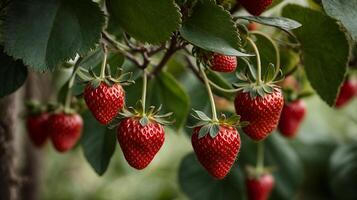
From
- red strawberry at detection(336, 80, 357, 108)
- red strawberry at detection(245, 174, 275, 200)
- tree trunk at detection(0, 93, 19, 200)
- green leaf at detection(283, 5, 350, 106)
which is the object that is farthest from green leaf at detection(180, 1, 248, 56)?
red strawberry at detection(336, 80, 357, 108)

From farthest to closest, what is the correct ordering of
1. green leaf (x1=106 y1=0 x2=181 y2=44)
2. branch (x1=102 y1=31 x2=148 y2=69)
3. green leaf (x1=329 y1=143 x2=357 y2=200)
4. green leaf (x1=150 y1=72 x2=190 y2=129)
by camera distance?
green leaf (x1=329 y1=143 x2=357 y2=200) < green leaf (x1=150 y1=72 x2=190 y2=129) < branch (x1=102 y1=31 x2=148 y2=69) < green leaf (x1=106 y1=0 x2=181 y2=44)

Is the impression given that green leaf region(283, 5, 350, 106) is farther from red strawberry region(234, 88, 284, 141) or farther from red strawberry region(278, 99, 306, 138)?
red strawberry region(278, 99, 306, 138)

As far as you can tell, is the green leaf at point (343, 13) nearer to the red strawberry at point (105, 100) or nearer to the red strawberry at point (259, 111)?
the red strawberry at point (259, 111)

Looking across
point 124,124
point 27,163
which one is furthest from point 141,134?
point 27,163

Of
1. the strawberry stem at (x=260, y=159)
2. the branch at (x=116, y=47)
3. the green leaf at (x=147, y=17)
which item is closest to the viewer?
A: the green leaf at (x=147, y=17)

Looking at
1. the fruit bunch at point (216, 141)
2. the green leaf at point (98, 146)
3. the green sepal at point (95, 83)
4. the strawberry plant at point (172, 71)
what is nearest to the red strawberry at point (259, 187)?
the strawberry plant at point (172, 71)

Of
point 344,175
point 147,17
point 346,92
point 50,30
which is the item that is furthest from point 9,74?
point 344,175

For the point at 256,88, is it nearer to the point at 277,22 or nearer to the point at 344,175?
the point at 277,22
